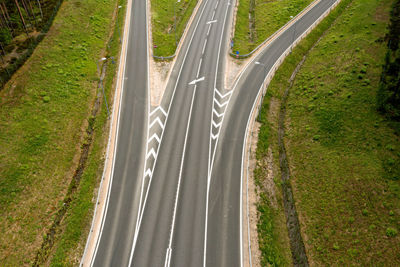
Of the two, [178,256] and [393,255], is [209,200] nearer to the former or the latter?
[178,256]

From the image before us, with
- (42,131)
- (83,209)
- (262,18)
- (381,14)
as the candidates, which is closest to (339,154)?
(83,209)

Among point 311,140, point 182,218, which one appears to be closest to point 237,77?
point 311,140

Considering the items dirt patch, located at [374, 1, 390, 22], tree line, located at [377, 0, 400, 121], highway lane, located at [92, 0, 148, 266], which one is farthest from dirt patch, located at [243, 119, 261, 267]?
dirt patch, located at [374, 1, 390, 22]

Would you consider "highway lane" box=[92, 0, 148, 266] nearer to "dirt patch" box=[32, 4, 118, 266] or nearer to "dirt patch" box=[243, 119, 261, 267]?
"dirt patch" box=[32, 4, 118, 266]

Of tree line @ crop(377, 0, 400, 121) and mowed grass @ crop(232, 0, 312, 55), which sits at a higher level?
mowed grass @ crop(232, 0, 312, 55)

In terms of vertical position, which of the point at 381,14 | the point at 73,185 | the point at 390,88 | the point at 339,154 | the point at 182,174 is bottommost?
the point at 339,154

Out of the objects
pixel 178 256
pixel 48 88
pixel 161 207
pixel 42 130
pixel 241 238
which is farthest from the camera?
pixel 48 88

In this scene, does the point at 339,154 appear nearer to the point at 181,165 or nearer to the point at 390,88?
the point at 390,88
